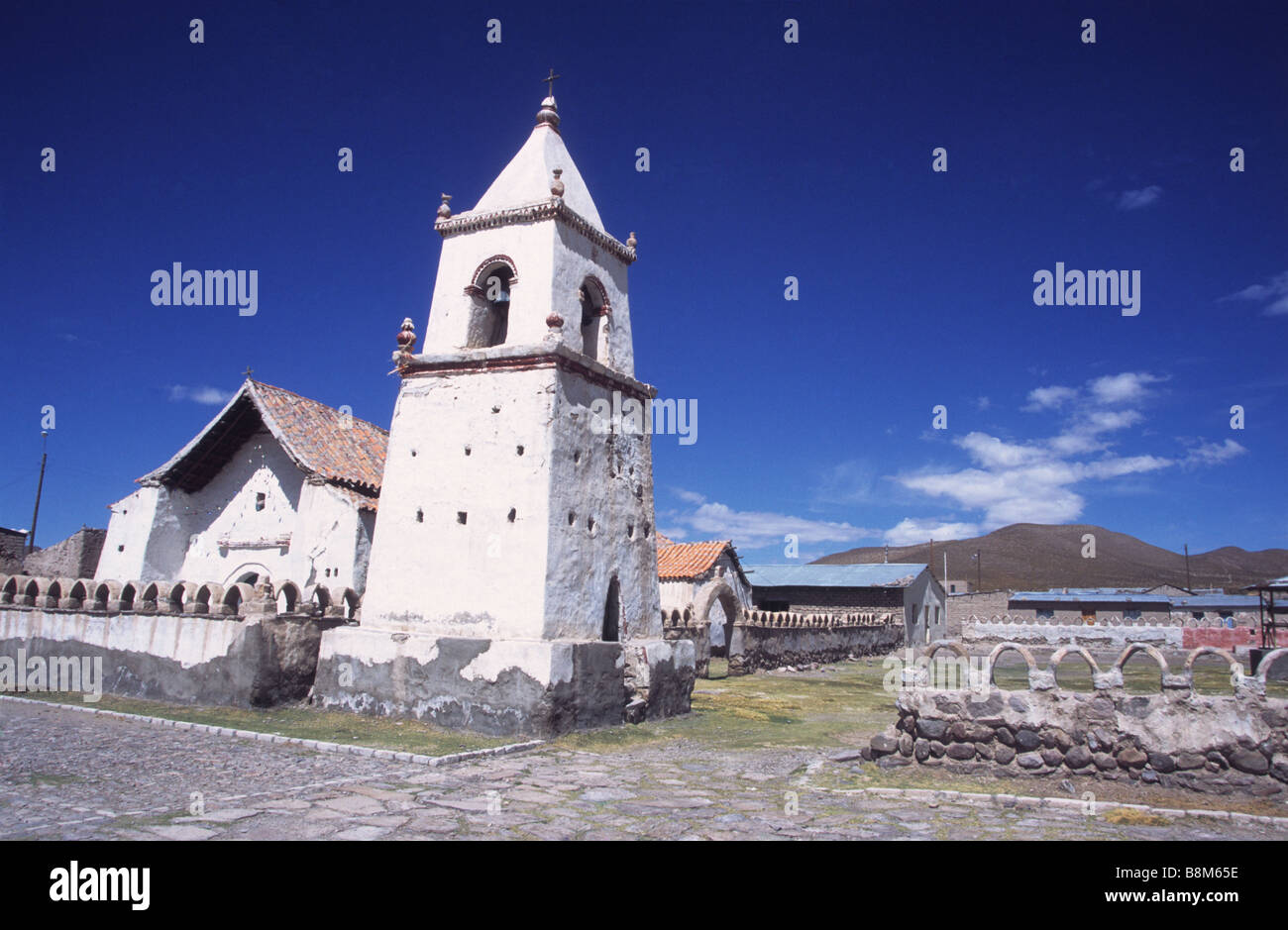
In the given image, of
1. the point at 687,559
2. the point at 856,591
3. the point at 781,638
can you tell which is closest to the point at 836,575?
the point at 856,591

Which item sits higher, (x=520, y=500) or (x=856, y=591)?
(x=520, y=500)

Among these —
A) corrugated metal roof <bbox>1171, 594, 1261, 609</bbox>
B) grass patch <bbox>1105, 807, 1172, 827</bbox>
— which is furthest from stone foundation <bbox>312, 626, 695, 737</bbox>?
corrugated metal roof <bbox>1171, 594, 1261, 609</bbox>

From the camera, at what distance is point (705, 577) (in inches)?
1219

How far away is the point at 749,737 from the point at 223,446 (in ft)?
45.4

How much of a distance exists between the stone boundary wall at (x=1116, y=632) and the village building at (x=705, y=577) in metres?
11.7

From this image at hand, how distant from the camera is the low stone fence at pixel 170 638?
1189 centimetres

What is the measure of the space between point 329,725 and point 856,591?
29428 mm

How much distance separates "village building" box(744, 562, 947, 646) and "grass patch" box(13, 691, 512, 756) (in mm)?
28464

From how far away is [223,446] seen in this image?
18.8 m

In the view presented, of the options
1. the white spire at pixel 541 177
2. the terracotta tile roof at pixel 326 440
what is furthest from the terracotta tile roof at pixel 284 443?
the white spire at pixel 541 177

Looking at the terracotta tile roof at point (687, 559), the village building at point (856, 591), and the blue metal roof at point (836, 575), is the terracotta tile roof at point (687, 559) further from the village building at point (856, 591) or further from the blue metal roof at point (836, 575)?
the village building at point (856, 591)

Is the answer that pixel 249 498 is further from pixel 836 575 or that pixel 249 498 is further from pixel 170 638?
pixel 836 575

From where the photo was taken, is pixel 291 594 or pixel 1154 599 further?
pixel 1154 599
